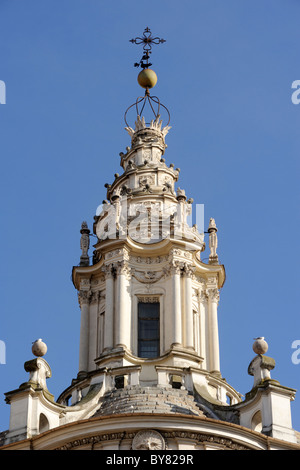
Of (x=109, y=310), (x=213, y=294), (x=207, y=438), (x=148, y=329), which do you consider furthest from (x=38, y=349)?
(x=213, y=294)

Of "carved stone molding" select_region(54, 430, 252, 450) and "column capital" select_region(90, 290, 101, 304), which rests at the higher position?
"column capital" select_region(90, 290, 101, 304)

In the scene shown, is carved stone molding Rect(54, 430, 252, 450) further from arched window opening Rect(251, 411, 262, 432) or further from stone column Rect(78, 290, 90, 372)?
stone column Rect(78, 290, 90, 372)

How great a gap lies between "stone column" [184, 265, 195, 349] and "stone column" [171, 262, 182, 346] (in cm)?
34

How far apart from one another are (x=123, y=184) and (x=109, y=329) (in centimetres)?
906

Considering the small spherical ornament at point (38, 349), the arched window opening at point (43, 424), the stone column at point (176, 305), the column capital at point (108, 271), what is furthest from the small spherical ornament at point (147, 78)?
the arched window opening at point (43, 424)

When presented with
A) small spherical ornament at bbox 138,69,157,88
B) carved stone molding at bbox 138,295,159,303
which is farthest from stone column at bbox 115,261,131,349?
small spherical ornament at bbox 138,69,157,88

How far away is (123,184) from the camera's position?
61562 millimetres

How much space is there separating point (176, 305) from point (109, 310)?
282cm

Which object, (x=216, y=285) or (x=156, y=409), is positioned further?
(x=216, y=285)

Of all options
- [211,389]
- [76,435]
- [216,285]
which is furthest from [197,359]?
[76,435]

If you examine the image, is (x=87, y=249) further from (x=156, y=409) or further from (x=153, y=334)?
(x=156, y=409)

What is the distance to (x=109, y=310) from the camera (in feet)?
183

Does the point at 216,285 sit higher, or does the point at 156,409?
the point at 216,285

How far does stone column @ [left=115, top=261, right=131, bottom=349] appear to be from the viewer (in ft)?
179
